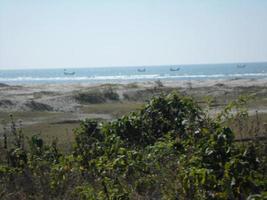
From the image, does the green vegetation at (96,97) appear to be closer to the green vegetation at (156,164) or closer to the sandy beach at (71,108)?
the sandy beach at (71,108)

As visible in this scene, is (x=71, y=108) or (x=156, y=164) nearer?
(x=156, y=164)

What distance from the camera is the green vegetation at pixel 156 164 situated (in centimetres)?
448

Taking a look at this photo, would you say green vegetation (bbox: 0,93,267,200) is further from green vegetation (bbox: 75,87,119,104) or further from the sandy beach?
green vegetation (bbox: 75,87,119,104)

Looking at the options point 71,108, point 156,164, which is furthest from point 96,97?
point 156,164

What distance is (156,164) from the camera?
18.2 feet

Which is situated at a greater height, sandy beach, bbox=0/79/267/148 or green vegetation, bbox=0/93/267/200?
green vegetation, bbox=0/93/267/200

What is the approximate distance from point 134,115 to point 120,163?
252 centimetres

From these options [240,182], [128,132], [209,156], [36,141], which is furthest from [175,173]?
[36,141]

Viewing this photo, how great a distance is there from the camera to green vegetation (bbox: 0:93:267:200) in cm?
448

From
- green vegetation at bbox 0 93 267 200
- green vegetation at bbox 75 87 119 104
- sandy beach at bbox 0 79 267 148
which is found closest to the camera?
green vegetation at bbox 0 93 267 200

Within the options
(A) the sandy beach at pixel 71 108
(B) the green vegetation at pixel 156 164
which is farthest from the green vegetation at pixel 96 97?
(B) the green vegetation at pixel 156 164

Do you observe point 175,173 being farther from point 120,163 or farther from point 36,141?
point 36,141

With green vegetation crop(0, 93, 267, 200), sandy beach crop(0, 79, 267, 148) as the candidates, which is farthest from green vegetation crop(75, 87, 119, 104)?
green vegetation crop(0, 93, 267, 200)

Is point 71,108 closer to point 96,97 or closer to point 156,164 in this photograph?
point 96,97
